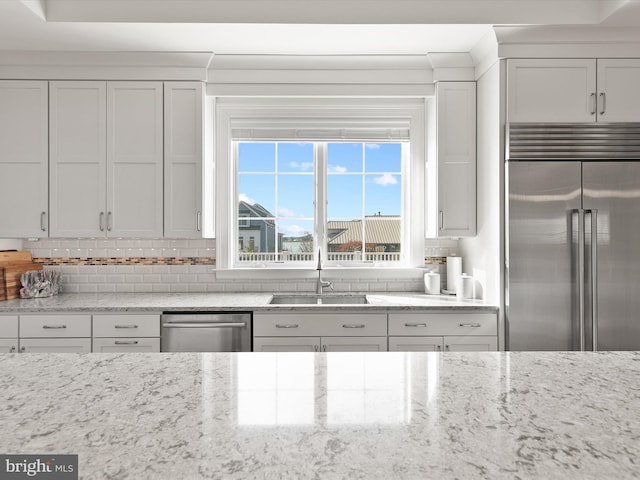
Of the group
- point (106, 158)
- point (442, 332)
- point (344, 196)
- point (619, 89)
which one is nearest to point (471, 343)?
point (442, 332)

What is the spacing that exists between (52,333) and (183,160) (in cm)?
143

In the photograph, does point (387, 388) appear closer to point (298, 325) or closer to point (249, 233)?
point (298, 325)

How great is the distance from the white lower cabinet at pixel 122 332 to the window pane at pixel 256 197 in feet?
4.09

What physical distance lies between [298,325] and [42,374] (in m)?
1.83

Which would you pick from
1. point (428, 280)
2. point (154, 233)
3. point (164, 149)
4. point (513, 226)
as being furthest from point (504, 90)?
point (154, 233)

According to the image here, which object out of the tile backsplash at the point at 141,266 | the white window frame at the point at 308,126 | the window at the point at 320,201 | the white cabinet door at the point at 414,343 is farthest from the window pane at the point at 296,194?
the white cabinet door at the point at 414,343

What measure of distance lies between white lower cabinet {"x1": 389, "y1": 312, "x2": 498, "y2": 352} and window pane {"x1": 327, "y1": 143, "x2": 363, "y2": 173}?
1.39 meters

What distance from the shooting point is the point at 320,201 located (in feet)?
12.1

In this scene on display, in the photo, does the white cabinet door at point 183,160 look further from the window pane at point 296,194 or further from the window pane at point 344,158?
the window pane at point 344,158

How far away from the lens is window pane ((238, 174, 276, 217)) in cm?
369

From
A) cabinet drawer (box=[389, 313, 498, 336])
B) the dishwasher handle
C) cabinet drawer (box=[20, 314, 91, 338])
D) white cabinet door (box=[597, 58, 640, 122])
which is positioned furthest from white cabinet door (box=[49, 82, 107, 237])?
white cabinet door (box=[597, 58, 640, 122])

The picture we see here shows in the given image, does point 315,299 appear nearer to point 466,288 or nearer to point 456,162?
point 466,288

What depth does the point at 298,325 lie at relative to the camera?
2893 millimetres

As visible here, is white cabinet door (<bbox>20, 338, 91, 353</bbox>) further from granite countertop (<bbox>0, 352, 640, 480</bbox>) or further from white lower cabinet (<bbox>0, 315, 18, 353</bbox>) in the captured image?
granite countertop (<bbox>0, 352, 640, 480</bbox>)
